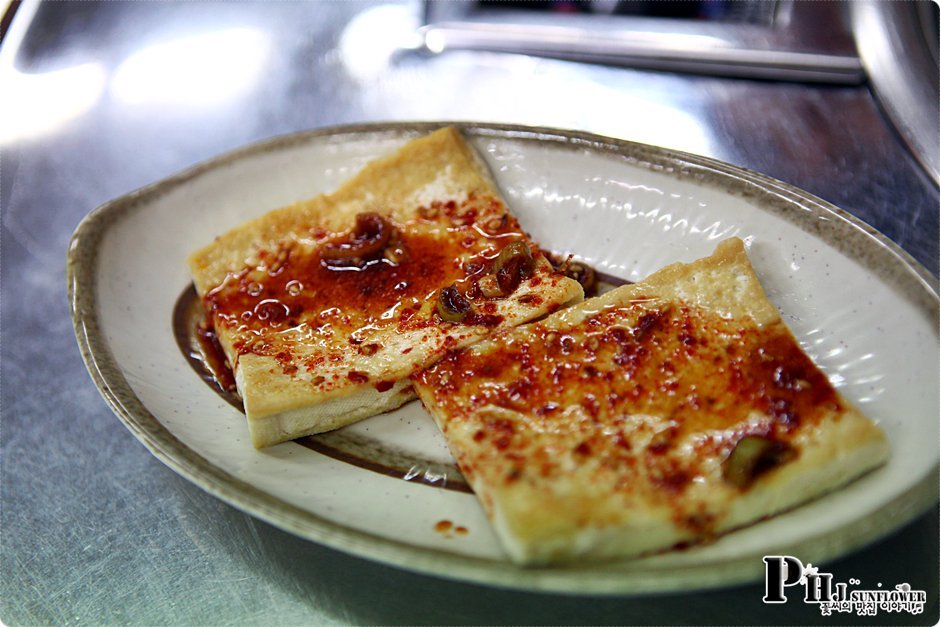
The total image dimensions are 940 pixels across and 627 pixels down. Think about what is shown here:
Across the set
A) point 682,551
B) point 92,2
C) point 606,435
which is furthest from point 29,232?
point 682,551

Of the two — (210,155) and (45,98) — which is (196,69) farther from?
(210,155)

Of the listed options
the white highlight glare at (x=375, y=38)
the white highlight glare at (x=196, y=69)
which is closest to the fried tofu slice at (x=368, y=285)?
the white highlight glare at (x=375, y=38)

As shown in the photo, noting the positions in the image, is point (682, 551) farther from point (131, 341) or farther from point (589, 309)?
point (131, 341)

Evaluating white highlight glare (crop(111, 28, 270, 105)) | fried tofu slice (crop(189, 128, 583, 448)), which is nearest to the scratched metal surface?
white highlight glare (crop(111, 28, 270, 105))

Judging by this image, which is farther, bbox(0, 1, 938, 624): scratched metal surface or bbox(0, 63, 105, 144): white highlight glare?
bbox(0, 63, 105, 144): white highlight glare

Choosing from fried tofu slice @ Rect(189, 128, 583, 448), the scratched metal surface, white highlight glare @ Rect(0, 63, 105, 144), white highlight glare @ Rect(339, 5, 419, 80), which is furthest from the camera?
white highlight glare @ Rect(339, 5, 419, 80)

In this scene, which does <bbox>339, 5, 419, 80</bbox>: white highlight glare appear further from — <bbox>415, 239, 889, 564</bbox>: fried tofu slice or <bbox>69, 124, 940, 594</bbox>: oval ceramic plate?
<bbox>415, 239, 889, 564</bbox>: fried tofu slice
